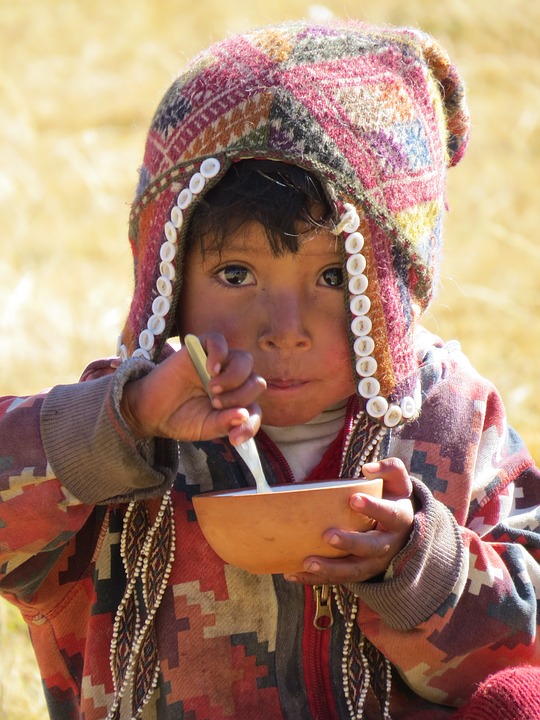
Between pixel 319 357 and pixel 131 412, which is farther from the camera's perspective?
pixel 319 357

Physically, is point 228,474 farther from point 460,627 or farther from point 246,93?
point 246,93

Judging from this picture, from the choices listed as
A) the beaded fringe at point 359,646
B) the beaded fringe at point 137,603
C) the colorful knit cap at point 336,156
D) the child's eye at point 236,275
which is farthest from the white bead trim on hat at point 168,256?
the beaded fringe at point 359,646

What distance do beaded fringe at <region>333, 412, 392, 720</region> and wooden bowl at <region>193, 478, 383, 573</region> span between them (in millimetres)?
315

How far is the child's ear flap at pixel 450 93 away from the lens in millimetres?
2580

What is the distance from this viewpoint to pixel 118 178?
26.1ft

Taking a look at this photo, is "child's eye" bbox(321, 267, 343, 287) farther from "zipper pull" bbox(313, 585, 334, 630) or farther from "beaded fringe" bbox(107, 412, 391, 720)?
"zipper pull" bbox(313, 585, 334, 630)

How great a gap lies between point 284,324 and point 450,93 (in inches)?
32.6

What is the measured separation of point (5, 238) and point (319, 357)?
4.70 metres

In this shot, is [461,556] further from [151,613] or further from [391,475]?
[151,613]

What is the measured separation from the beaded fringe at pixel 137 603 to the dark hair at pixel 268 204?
587mm

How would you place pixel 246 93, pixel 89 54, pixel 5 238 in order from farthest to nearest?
pixel 89 54 < pixel 5 238 < pixel 246 93

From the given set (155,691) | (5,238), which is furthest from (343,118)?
(5,238)

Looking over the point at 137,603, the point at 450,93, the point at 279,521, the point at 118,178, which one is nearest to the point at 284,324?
the point at 279,521

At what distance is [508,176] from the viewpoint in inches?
294
